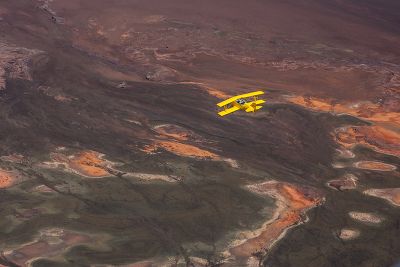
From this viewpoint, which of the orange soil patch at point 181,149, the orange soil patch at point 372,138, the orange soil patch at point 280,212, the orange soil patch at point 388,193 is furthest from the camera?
the orange soil patch at point 372,138

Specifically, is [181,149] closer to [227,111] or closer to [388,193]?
[227,111]

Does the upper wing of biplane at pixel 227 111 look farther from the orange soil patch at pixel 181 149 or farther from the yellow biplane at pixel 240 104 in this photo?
the orange soil patch at pixel 181 149

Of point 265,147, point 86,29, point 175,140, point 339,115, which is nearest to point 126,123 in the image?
point 175,140

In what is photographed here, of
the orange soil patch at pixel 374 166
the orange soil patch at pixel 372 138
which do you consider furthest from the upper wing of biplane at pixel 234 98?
the orange soil patch at pixel 374 166

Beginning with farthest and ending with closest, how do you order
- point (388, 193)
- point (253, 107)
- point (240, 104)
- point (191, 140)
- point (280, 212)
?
point (253, 107) → point (240, 104) → point (191, 140) → point (388, 193) → point (280, 212)

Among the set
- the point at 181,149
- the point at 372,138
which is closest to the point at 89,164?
the point at 181,149

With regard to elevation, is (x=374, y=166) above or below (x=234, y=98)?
below

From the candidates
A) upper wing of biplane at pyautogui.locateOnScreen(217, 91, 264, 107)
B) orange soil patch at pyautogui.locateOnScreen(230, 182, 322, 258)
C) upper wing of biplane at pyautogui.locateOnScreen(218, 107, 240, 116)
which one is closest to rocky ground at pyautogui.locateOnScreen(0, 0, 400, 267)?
orange soil patch at pyautogui.locateOnScreen(230, 182, 322, 258)
